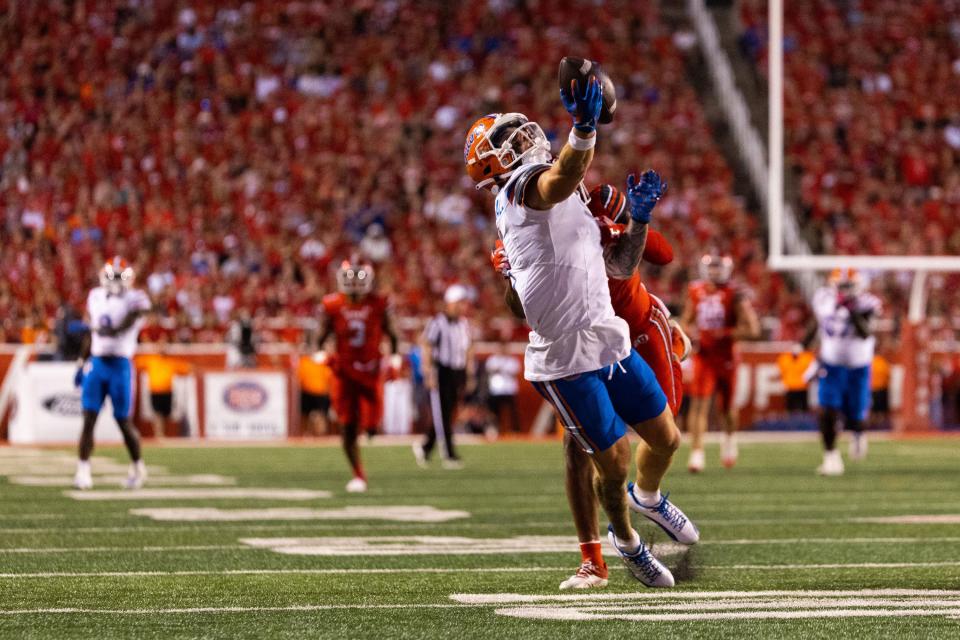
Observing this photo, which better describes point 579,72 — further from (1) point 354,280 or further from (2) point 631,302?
(1) point 354,280

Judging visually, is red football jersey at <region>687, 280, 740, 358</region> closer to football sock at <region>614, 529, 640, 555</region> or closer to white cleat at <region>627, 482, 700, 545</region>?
white cleat at <region>627, 482, 700, 545</region>

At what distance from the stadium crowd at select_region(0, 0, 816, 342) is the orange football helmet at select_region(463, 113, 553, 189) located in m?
15.8

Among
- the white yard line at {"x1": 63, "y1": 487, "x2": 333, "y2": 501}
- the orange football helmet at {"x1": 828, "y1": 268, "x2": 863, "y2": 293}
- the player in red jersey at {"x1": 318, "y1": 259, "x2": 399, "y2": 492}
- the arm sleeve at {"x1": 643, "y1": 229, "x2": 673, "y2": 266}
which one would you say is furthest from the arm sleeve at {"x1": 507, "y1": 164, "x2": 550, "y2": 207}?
the orange football helmet at {"x1": 828, "y1": 268, "x2": 863, "y2": 293}

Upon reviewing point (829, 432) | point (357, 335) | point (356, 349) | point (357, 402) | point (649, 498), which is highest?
point (357, 335)

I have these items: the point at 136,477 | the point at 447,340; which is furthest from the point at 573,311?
the point at 447,340

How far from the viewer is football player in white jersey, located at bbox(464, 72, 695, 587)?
6.11m

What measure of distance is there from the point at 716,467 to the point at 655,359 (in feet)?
28.5

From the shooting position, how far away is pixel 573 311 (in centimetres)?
618

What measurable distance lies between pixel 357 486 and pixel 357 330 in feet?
3.80

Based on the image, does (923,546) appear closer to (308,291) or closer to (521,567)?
(521,567)

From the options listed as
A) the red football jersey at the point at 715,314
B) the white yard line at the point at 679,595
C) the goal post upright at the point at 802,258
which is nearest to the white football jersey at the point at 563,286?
the white yard line at the point at 679,595

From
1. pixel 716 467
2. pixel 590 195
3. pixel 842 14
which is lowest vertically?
pixel 716 467

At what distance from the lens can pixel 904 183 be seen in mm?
17250

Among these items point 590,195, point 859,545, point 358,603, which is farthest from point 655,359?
point 859,545
